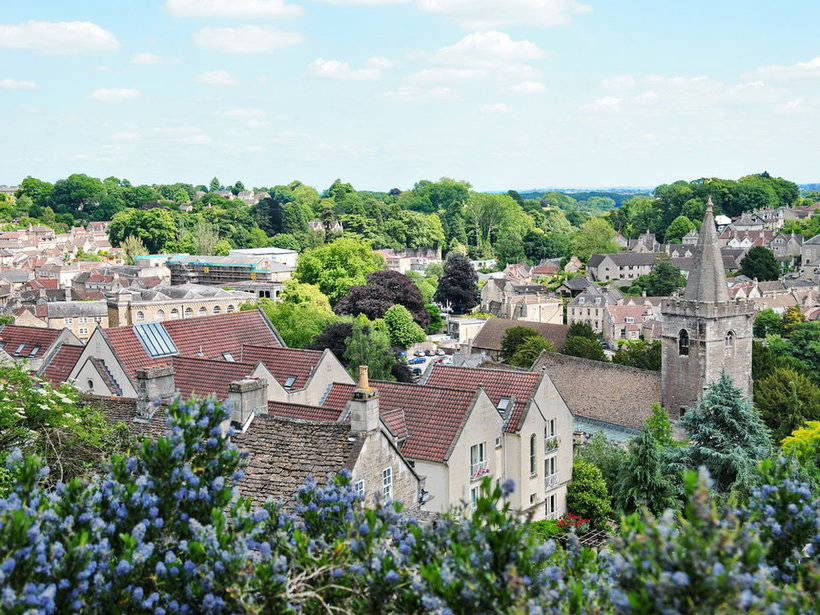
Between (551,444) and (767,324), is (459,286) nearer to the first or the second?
(767,324)

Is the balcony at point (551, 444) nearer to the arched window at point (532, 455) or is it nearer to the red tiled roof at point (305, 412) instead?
the arched window at point (532, 455)

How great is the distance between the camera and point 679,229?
159250mm

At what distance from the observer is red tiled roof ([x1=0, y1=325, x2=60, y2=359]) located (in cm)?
3181

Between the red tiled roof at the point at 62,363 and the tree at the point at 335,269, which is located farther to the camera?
the tree at the point at 335,269

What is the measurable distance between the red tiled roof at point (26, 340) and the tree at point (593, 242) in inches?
4788

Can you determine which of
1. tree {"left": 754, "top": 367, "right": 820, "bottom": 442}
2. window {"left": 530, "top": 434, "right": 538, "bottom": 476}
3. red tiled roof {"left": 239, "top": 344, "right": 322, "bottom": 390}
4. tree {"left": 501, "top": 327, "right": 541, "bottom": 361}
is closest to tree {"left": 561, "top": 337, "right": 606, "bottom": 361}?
tree {"left": 501, "top": 327, "right": 541, "bottom": 361}

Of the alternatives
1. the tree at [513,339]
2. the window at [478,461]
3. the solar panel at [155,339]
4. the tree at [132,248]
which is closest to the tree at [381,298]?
the tree at [513,339]

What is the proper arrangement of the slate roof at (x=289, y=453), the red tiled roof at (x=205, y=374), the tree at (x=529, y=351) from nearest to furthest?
the slate roof at (x=289, y=453) → the red tiled roof at (x=205, y=374) → the tree at (x=529, y=351)

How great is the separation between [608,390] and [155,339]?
25439 mm

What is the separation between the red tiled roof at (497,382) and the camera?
27.0 meters

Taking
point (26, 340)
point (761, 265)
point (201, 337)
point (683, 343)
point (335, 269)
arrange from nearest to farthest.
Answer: point (201, 337), point (26, 340), point (683, 343), point (335, 269), point (761, 265)

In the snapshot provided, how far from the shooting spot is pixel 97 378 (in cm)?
2750

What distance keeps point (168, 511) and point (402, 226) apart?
14936 cm

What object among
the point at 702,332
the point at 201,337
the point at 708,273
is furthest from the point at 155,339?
the point at 708,273
